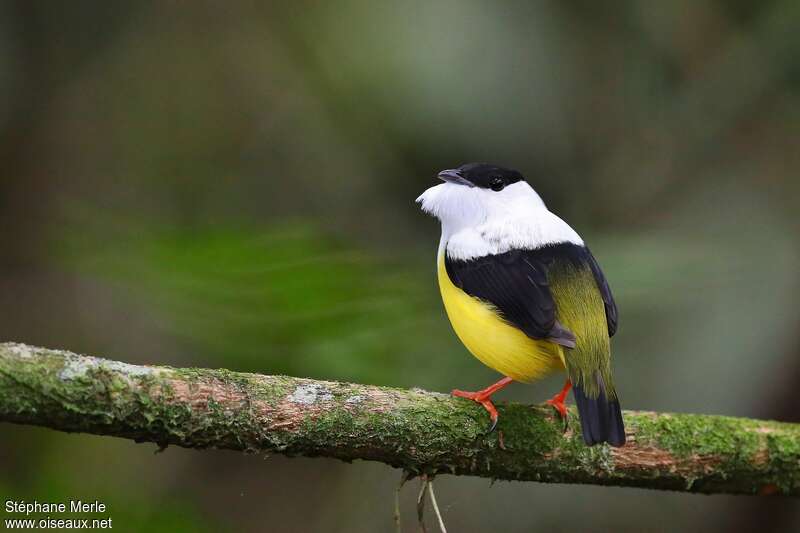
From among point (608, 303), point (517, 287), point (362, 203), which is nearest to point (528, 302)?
point (517, 287)

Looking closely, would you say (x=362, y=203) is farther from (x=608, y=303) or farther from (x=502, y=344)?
(x=502, y=344)

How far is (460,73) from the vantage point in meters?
6.20

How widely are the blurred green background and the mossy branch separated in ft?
3.54

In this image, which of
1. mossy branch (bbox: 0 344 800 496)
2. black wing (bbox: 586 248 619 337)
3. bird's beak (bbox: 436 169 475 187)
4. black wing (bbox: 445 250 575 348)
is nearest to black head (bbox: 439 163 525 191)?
bird's beak (bbox: 436 169 475 187)

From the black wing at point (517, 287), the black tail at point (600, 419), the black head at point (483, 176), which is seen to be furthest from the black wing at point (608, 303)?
the black head at point (483, 176)

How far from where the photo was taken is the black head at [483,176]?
427cm

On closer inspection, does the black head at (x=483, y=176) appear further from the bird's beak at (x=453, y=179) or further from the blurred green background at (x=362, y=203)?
the blurred green background at (x=362, y=203)

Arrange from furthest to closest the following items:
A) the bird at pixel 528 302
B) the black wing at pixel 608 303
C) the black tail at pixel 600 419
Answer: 1. the black wing at pixel 608 303
2. the bird at pixel 528 302
3. the black tail at pixel 600 419

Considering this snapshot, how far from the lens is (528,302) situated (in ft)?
11.8

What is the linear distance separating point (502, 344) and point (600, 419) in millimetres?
512

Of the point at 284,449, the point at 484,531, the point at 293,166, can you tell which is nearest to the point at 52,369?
the point at 284,449

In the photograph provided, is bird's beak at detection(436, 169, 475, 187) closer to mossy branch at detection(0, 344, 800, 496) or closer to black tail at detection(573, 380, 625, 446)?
mossy branch at detection(0, 344, 800, 496)

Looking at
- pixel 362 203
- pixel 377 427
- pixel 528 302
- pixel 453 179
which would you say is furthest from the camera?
pixel 362 203

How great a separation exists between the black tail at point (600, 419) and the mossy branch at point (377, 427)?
314 millimetres
